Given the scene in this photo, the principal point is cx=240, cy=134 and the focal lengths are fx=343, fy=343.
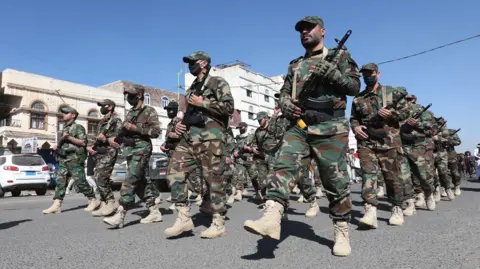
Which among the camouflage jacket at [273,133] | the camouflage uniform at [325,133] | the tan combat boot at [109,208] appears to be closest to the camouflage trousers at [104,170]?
the tan combat boot at [109,208]

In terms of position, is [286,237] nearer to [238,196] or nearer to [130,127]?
[130,127]

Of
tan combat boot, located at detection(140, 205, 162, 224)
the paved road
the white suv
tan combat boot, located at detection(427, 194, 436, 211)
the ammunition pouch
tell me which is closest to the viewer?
the paved road

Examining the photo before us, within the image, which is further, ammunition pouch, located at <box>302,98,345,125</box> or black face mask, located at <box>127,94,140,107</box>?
black face mask, located at <box>127,94,140,107</box>

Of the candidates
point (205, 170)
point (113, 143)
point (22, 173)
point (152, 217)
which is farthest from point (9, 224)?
point (22, 173)

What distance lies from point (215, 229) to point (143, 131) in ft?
6.26

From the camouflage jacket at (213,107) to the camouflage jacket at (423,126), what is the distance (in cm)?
382

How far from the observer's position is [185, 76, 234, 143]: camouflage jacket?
3.88m

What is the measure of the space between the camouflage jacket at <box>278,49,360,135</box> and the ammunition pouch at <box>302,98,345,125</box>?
0.03 metres

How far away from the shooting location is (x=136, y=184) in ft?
15.4

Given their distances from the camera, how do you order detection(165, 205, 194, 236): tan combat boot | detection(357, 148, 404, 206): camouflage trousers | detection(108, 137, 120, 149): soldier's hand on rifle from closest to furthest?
detection(165, 205, 194, 236): tan combat boot → detection(357, 148, 404, 206): camouflage trousers → detection(108, 137, 120, 149): soldier's hand on rifle

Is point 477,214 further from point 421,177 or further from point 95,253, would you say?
point 95,253

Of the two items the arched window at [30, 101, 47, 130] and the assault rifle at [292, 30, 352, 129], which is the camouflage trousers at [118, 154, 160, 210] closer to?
the assault rifle at [292, 30, 352, 129]

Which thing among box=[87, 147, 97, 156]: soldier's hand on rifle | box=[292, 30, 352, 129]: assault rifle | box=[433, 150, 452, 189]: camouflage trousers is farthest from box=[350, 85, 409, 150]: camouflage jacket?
box=[87, 147, 97, 156]: soldier's hand on rifle

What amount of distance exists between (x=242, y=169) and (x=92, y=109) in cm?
2946
